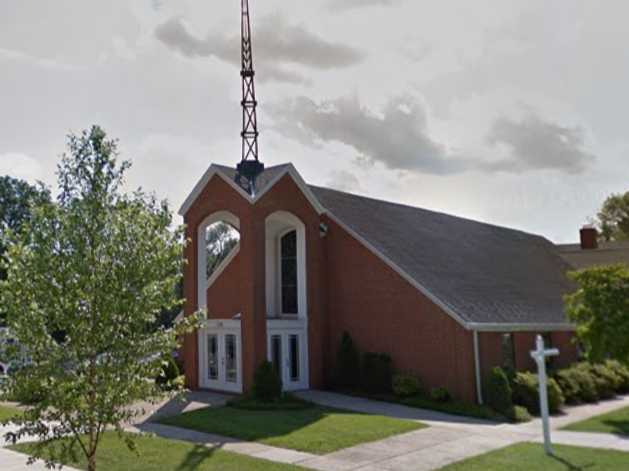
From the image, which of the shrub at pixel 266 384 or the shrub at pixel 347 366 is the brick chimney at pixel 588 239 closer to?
the shrub at pixel 347 366

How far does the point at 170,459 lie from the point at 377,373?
1040 centimetres

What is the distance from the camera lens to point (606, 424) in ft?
57.4

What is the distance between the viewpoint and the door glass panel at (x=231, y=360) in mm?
21969

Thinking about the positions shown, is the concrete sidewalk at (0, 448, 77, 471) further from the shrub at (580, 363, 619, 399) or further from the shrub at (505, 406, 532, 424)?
the shrub at (580, 363, 619, 399)

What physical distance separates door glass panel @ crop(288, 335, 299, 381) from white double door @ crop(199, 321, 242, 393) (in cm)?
199

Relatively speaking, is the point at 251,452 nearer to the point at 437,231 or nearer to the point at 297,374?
the point at 297,374

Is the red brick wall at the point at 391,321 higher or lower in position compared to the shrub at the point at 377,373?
higher

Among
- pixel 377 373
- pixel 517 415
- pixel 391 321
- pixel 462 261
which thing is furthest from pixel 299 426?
pixel 462 261

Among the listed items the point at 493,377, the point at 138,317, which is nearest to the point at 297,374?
the point at 493,377

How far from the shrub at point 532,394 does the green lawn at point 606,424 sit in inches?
51.4

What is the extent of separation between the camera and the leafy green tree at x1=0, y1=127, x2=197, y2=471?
25.6ft

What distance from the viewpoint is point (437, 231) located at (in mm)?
30453

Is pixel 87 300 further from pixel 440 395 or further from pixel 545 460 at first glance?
pixel 440 395

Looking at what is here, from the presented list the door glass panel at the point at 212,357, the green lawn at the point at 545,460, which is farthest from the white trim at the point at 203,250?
the green lawn at the point at 545,460
